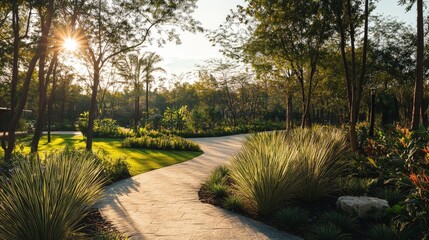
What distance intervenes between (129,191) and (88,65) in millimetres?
23801

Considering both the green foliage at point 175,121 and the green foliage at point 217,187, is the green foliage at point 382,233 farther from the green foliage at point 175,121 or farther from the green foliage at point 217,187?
the green foliage at point 175,121

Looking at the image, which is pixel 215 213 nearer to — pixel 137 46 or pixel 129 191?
pixel 129 191

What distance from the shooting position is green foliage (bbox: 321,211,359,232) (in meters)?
5.30

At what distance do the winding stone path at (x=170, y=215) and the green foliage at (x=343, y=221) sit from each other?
870mm

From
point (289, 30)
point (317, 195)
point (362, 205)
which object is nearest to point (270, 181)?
point (317, 195)

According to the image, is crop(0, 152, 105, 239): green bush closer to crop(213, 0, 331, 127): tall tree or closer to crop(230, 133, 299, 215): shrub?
crop(230, 133, 299, 215): shrub

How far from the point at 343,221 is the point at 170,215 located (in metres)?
3.11

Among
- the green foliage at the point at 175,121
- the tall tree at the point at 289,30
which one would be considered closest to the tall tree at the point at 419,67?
the tall tree at the point at 289,30

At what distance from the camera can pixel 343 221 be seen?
5.34 meters

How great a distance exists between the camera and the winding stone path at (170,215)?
508cm

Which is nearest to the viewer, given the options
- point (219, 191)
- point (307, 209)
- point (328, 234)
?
point (328, 234)

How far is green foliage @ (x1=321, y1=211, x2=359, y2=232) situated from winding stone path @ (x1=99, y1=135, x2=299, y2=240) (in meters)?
0.87

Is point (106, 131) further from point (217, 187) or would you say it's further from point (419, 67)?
point (419, 67)

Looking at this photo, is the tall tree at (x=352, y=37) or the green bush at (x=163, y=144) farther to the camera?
the green bush at (x=163, y=144)
